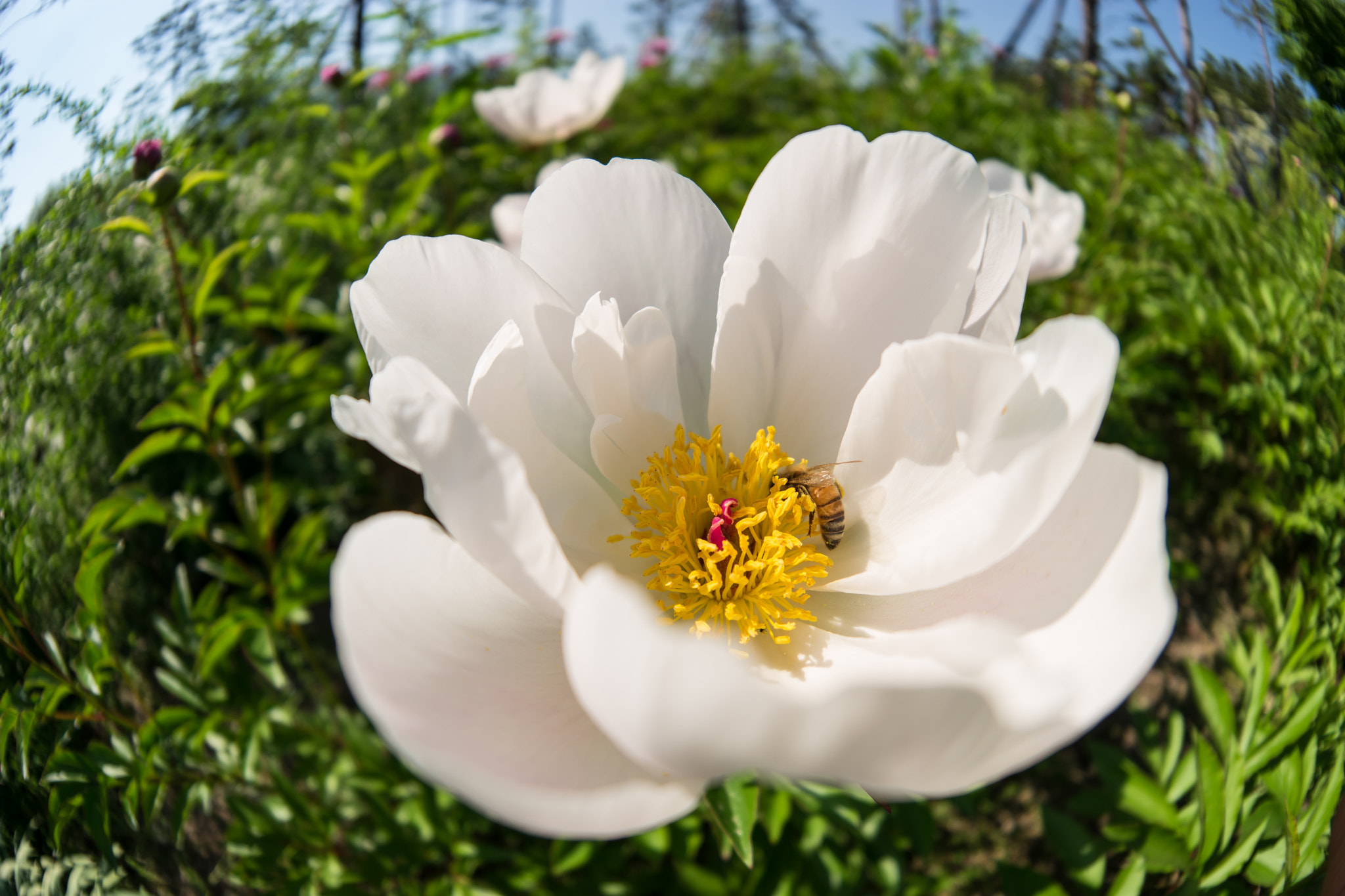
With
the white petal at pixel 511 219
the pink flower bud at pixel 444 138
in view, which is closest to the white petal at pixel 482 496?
the white petal at pixel 511 219

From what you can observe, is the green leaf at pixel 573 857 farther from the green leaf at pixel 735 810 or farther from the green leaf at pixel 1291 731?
the green leaf at pixel 1291 731

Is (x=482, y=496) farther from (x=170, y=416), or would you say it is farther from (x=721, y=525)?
(x=170, y=416)

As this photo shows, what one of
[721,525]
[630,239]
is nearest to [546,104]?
[630,239]

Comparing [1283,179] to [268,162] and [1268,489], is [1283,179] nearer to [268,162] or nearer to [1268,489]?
[1268,489]

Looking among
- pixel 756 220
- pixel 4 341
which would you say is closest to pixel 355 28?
pixel 4 341

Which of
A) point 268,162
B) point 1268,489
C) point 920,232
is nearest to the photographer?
point 920,232

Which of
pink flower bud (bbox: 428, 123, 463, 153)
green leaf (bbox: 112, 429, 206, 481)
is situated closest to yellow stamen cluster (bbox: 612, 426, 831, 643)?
green leaf (bbox: 112, 429, 206, 481)
